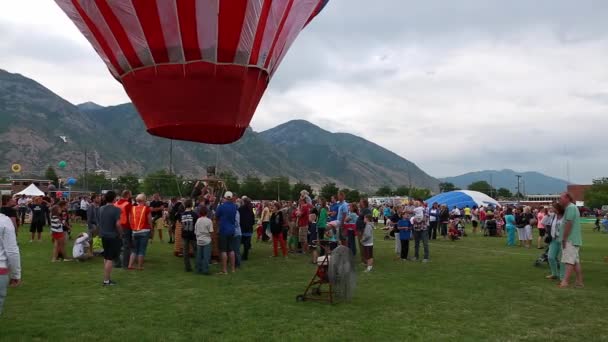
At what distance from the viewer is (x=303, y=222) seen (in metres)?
14.0

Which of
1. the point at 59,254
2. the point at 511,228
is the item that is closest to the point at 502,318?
the point at 59,254

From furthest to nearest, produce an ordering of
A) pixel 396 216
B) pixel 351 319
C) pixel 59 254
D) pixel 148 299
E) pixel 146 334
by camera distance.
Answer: pixel 396 216 → pixel 59 254 → pixel 148 299 → pixel 351 319 → pixel 146 334

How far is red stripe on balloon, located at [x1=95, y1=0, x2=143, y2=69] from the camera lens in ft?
30.2

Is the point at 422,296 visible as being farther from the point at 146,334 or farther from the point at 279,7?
the point at 279,7

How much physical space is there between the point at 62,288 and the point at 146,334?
339 cm

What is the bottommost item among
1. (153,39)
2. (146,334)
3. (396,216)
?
(146,334)

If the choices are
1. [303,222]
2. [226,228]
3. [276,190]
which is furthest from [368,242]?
[276,190]

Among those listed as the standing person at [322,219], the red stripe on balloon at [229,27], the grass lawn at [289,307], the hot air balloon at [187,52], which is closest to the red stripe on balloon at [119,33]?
the hot air balloon at [187,52]

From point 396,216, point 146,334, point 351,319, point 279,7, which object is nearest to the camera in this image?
point 146,334

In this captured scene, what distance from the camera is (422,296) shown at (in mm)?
8125

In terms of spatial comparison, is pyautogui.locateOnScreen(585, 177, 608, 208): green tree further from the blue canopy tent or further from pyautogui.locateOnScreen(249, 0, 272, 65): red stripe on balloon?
pyautogui.locateOnScreen(249, 0, 272, 65): red stripe on balloon

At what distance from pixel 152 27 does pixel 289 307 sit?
5.66m

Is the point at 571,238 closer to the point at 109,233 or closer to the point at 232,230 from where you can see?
the point at 232,230

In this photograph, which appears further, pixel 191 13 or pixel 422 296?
pixel 191 13
